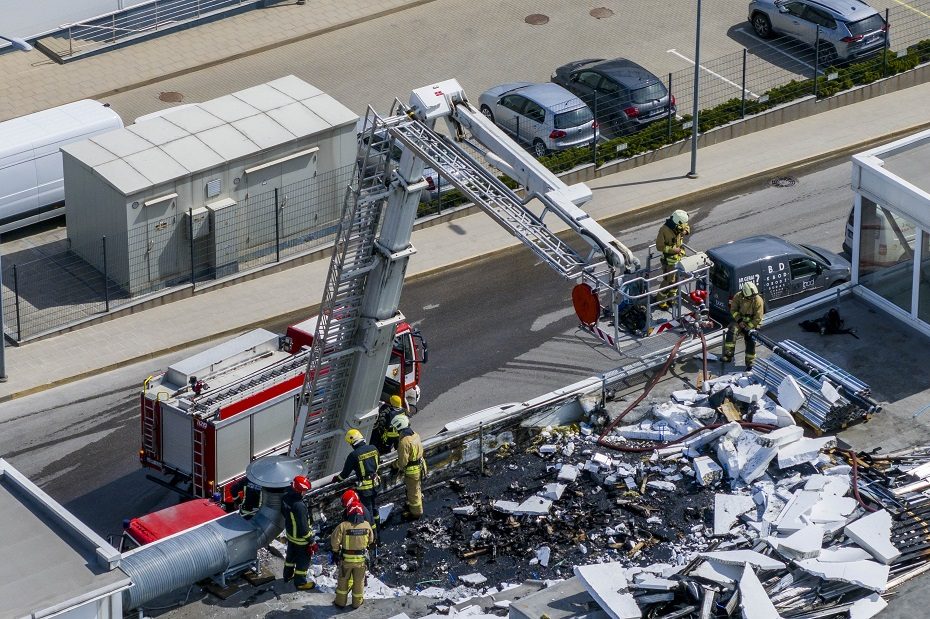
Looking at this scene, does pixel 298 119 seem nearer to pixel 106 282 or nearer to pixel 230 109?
pixel 230 109

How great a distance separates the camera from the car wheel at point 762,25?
1807 inches

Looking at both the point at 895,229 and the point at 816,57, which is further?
the point at 816,57

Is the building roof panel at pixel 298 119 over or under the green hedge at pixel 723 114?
over

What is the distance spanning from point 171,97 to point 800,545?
27.4 metres

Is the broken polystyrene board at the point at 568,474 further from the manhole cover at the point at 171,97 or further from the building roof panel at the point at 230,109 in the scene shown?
the manhole cover at the point at 171,97

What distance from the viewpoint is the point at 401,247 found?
937 inches

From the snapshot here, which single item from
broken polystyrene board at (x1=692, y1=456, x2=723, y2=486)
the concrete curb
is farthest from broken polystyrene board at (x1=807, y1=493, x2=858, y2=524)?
the concrete curb

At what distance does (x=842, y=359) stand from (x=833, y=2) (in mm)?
21530

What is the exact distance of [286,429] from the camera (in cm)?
2817

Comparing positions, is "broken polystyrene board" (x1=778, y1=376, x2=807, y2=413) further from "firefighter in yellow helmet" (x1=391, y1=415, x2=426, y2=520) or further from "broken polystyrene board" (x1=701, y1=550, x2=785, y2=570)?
"firefighter in yellow helmet" (x1=391, y1=415, x2=426, y2=520)

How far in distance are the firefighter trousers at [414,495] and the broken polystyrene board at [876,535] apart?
5.18 meters

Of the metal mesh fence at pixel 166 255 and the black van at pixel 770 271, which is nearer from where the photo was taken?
the black van at pixel 770 271

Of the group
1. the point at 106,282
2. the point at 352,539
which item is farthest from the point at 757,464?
the point at 106,282

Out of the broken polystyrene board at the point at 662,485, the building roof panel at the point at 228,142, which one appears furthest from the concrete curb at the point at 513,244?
the broken polystyrene board at the point at 662,485
